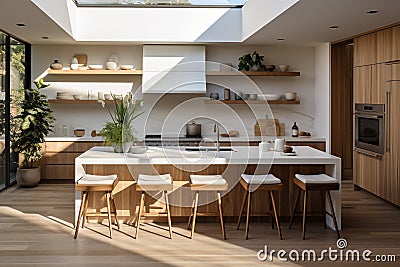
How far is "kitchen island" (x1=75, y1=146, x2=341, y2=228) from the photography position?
5.99 meters

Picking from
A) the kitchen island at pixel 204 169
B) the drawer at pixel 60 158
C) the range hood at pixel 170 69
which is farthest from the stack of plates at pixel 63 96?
the kitchen island at pixel 204 169

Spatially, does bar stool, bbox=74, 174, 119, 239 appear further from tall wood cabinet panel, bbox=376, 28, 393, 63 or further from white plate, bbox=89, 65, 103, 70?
white plate, bbox=89, 65, 103, 70

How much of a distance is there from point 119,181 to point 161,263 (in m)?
1.65

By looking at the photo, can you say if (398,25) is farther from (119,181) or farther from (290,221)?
(119,181)

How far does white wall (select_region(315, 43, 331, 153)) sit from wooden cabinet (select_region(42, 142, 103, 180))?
12.0 feet

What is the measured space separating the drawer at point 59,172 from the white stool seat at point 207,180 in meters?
3.90

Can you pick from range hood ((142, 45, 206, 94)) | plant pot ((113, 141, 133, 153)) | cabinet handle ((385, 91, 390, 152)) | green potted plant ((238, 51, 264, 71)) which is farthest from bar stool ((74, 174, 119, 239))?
green potted plant ((238, 51, 264, 71))

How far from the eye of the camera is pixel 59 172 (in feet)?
30.2

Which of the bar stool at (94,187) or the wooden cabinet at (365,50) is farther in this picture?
the wooden cabinet at (365,50)

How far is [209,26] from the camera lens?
9062 mm

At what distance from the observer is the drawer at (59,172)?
9.19 metres

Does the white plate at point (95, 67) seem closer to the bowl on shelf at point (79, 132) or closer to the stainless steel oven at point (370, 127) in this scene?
the bowl on shelf at point (79, 132)

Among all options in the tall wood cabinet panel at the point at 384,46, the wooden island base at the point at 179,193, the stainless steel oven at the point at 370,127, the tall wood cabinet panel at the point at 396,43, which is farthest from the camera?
the stainless steel oven at the point at 370,127

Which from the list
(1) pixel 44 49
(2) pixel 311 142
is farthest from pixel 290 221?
(1) pixel 44 49
